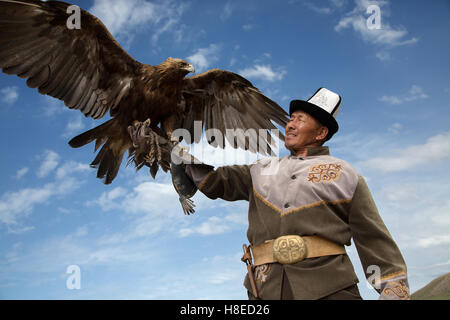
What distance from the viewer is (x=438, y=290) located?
1080cm

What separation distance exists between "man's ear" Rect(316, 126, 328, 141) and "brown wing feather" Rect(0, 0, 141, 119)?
81.8 inches

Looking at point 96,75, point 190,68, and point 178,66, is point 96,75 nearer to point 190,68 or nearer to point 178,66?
point 178,66

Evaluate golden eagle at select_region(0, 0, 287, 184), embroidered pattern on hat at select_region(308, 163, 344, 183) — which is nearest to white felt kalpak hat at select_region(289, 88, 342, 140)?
embroidered pattern on hat at select_region(308, 163, 344, 183)

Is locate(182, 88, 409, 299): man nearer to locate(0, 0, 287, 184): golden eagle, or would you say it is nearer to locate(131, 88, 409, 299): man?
locate(131, 88, 409, 299): man

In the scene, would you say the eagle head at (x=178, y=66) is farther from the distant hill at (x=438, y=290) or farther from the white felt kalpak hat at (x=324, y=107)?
the distant hill at (x=438, y=290)

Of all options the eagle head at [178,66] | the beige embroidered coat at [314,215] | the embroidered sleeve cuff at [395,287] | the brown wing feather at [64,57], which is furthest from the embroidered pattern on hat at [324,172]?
the brown wing feather at [64,57]

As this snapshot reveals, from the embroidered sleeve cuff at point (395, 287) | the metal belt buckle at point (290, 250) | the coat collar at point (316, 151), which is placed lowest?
the embroidered sleeve cuff at point (395, 287)

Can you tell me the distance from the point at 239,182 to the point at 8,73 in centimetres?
237

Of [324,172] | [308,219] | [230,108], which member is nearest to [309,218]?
[308,219]

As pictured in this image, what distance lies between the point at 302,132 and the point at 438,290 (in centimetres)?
1056

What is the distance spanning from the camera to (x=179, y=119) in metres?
4.16

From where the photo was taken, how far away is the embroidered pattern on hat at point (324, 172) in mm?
2369

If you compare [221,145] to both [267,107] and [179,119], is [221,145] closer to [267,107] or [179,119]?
[179,119]
